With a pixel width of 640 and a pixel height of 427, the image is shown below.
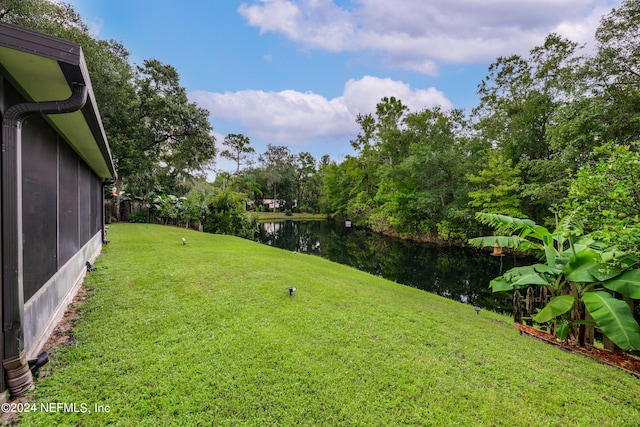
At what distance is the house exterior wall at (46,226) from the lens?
2.56 meters

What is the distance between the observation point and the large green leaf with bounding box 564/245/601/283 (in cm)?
372

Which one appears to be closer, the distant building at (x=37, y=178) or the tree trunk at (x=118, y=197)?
the distant building at (x=37, y=178)

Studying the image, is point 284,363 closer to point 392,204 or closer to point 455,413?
point 455,413

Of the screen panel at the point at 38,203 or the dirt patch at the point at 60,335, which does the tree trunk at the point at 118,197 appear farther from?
the screen panel at the point at 38,203

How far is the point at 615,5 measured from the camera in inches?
366

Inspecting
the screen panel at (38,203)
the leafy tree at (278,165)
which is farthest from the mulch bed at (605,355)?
the leafy tree at (278,165)

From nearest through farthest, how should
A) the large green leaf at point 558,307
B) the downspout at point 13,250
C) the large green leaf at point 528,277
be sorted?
the downspout at point 13,250
the large green leaf at point 558,307
the large green leaf at point 528,277

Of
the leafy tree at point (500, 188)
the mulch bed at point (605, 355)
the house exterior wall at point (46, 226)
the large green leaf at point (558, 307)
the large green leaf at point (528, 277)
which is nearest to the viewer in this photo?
the house exterior wall at point (46, 226)

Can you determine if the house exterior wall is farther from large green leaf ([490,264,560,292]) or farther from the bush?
the bush

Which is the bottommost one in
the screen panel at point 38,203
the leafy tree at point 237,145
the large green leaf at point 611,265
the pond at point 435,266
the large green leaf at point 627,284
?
the pond at point 435,266

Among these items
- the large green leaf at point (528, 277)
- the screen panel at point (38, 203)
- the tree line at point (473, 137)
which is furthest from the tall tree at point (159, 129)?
the large green leaf at point (528, 277)

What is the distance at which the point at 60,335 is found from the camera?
306cm

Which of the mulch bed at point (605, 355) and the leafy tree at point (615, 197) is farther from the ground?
the leafy tree at point (615, 197)

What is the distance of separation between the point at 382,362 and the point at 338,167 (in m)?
33.6
